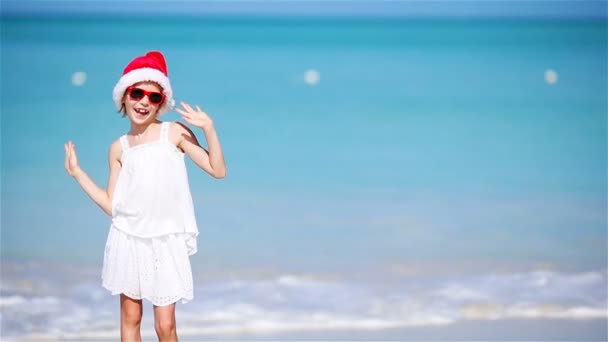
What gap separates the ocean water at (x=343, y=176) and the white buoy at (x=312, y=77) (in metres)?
0.01

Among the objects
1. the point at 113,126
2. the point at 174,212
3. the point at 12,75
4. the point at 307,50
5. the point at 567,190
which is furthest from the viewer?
the point at 307,50

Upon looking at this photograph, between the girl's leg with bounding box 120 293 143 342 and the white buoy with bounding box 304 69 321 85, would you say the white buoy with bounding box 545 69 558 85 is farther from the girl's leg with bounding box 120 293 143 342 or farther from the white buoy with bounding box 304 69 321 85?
the girl's leg with bounding box 120 293 143 342

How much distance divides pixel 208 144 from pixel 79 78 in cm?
382

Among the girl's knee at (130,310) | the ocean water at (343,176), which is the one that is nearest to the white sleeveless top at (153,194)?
the girl's knee at (130,310)

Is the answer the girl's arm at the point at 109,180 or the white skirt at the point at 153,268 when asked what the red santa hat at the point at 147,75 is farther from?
the white skirt at the point at 153,268

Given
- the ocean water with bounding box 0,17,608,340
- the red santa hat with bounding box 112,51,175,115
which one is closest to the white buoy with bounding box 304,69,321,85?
the ocean water with bounding box 0,17,608,340

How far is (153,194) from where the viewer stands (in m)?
3.07

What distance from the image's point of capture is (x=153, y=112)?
3.17m

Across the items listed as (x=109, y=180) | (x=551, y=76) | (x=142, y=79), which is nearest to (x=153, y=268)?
(x=109, y=180)

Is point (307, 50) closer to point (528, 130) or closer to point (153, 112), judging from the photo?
point (528, 130)

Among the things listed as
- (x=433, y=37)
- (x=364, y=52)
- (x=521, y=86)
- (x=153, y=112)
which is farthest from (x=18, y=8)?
(x=153, y=112)

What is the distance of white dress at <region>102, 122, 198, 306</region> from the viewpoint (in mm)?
3078

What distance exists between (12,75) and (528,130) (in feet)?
10.5

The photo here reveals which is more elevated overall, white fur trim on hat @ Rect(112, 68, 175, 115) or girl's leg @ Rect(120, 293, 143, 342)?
white fur trim on hat @ Rect(112, 68, 175, 115)
